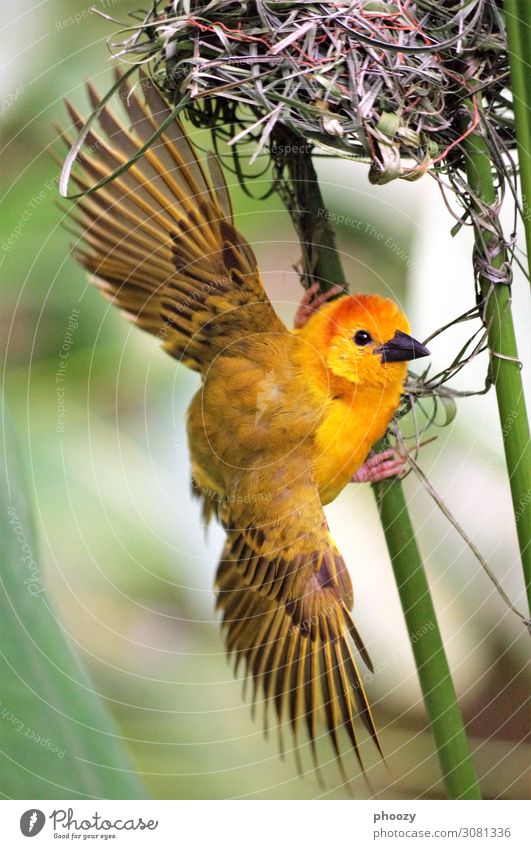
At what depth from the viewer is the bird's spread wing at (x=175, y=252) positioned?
30.0 inches

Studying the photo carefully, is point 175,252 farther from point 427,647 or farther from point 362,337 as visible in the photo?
point 427,647

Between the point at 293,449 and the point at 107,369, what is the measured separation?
0.21 m

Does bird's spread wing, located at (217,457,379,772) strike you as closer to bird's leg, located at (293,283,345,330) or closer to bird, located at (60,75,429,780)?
bird, located at (60,75,429,780)

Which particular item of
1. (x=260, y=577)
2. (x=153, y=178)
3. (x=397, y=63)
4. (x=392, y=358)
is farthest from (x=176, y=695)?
(x=397, y=63)

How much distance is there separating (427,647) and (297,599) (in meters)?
0.12

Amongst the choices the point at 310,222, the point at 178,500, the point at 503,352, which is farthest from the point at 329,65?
the point at 178,500

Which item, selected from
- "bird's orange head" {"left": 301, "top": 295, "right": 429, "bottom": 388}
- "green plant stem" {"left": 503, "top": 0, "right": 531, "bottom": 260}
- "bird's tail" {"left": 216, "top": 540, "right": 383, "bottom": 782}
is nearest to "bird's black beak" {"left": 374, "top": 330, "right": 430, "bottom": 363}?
"bird's orange head" {"left": 301, "top": 295, "right": 429, "bottom": 388}

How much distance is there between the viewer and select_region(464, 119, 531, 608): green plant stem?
27.9 inches

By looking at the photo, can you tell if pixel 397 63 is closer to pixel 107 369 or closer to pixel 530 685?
pixel 107 369

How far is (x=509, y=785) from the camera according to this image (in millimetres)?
805

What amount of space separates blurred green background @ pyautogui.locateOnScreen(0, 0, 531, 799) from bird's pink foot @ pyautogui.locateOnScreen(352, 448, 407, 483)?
0.02m

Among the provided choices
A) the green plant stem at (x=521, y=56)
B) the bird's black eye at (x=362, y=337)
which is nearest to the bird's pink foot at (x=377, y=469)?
the bird's black eye at (x=362, y=337)

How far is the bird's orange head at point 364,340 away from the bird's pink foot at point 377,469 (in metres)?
0.07

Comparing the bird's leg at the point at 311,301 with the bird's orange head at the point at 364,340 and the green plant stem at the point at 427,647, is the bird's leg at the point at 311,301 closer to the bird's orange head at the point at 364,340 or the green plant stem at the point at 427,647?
the bird's orange head at the point at 364,340
